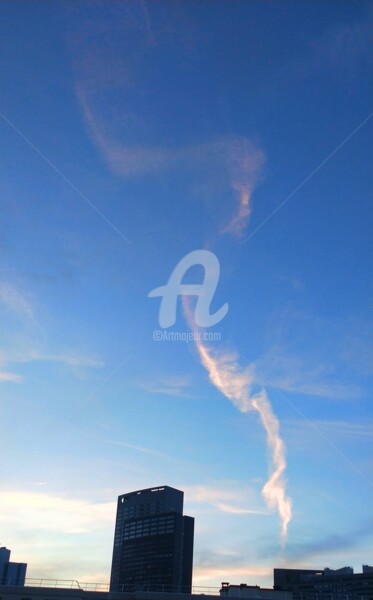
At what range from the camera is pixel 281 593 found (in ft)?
192

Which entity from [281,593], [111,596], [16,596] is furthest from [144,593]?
[281,593]

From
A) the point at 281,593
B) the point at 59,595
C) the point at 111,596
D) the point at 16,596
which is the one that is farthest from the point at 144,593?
the point at 281,593

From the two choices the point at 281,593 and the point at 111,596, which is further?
the point at 281,593

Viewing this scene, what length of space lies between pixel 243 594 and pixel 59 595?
64.5 feet

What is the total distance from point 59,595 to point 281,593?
23430mm

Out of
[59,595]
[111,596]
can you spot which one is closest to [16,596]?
[59,595]

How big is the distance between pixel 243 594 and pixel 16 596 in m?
23.4

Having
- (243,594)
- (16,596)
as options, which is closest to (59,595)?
(16,596)

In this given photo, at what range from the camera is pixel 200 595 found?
5041 centimetres

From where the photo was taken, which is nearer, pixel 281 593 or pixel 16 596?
pixel 16 596

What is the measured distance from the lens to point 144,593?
5172cm

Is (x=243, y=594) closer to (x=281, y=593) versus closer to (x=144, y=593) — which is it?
(x=281, y=593)

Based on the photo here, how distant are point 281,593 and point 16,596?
2733cm

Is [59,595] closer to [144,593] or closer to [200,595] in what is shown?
[144,593]
